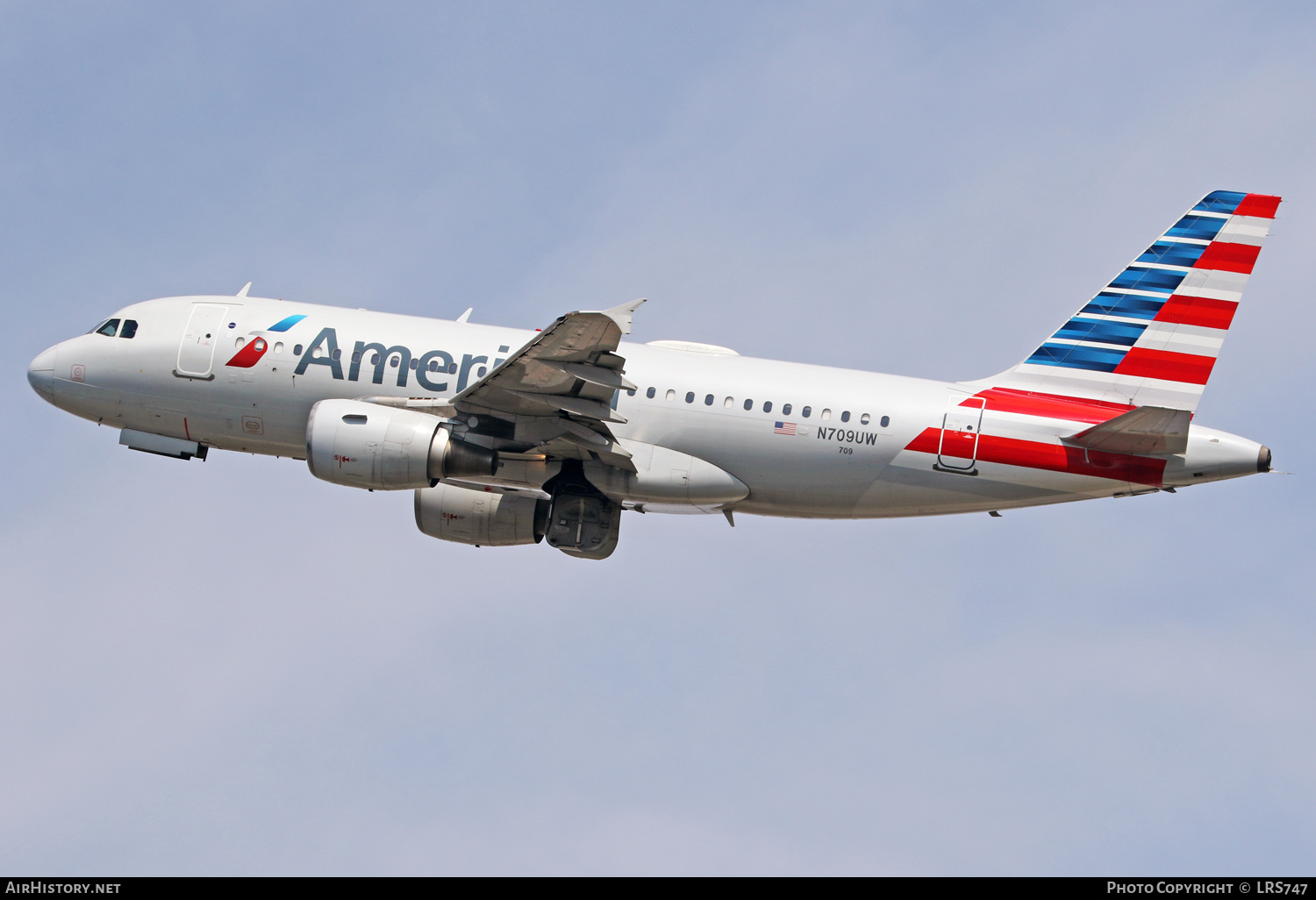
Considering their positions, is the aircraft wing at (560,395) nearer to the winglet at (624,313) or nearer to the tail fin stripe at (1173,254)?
the winglet at (624,313)

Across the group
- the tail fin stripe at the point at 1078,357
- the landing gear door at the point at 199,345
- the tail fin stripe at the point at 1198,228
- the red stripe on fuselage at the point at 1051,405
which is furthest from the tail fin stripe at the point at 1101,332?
the landing gear door at the point at 199,345

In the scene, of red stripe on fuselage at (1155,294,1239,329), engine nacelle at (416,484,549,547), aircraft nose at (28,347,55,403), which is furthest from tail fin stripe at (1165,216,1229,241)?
aircraft nose at (28,347,55,403)

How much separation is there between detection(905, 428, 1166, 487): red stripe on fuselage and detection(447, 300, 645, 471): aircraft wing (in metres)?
7.45

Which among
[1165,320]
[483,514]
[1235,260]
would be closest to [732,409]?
[483,514]

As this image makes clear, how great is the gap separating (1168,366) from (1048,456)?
14.6 feet

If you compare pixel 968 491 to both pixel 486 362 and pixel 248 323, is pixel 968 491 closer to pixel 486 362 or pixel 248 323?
pixel 486 362

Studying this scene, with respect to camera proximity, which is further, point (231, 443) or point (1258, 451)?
point (231, 443)

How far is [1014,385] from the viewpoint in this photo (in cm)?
3638

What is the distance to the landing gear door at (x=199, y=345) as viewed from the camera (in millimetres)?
37094

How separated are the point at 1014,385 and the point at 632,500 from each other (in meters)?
10.0

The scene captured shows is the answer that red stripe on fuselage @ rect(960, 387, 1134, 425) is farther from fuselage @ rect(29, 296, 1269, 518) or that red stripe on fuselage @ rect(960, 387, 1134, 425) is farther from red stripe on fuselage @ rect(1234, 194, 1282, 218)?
red stripe on fuselage @ rect(1234, 194, 1282, 218)

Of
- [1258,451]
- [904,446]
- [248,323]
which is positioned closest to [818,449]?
[904,446]

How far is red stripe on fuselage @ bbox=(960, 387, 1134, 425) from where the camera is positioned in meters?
35.1

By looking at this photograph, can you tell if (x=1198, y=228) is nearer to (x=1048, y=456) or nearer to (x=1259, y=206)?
(x=1259, y=206)
